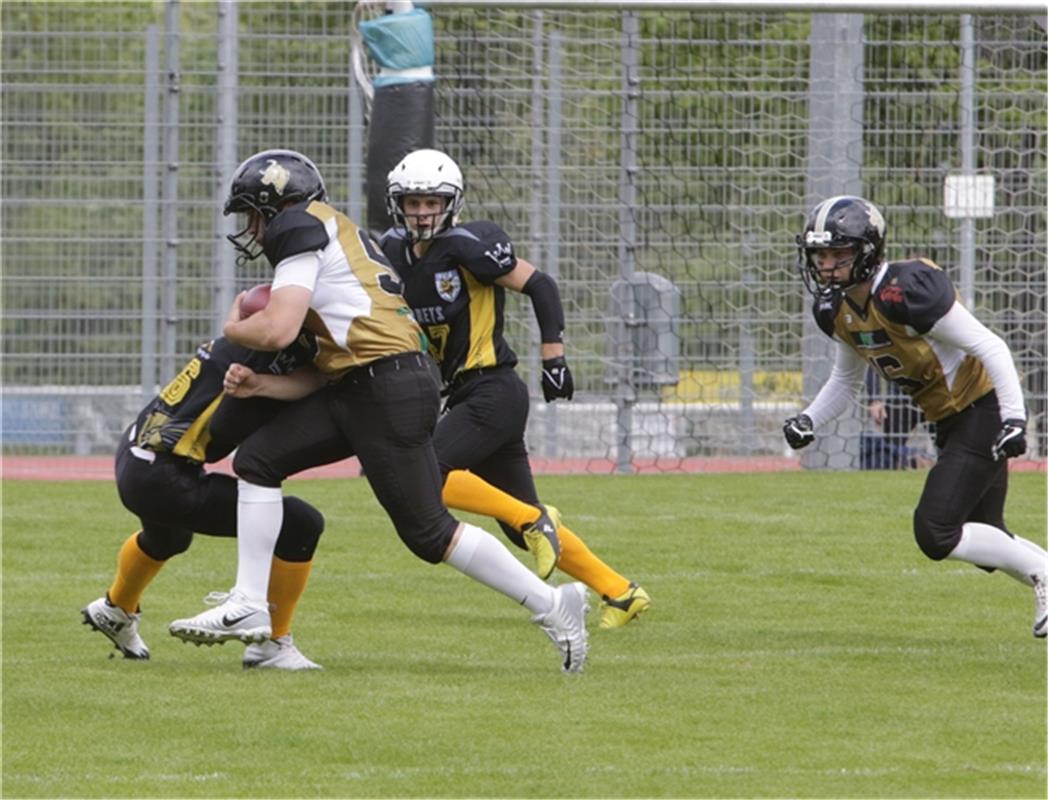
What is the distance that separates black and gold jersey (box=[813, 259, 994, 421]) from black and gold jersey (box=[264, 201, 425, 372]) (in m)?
1.67

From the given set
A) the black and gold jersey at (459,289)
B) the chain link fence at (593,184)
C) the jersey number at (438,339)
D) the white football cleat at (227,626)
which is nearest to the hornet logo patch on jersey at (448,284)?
the black and gold jersey at (459,289)

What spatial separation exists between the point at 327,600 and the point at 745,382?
21.4ft

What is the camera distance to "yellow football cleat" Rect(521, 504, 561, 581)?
7.48m

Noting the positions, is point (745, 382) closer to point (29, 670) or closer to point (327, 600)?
point (327, 600)

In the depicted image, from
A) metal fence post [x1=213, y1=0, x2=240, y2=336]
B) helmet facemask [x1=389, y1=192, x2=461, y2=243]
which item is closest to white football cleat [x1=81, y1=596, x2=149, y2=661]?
helmet facemask [x1=389, y1=192, x2=461, y2=243]

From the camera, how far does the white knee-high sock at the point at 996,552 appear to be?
745 centimetres

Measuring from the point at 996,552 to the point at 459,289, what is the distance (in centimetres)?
210

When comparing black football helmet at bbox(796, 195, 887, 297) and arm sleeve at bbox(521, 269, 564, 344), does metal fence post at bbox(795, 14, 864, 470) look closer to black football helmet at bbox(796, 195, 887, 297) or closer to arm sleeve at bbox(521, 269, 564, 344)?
arm sleeve at bbox(521, 269, 564, 344)

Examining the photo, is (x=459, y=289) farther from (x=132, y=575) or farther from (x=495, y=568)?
(x=132, y=575)

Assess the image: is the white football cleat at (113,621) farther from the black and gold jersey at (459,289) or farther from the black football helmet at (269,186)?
the black and gold jersey at (459,289)

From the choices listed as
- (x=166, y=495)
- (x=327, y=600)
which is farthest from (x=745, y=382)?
(x=166, y=495)

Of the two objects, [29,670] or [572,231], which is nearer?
[29,670]

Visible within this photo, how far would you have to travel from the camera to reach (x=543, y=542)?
755 cm

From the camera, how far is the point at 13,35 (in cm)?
1471
